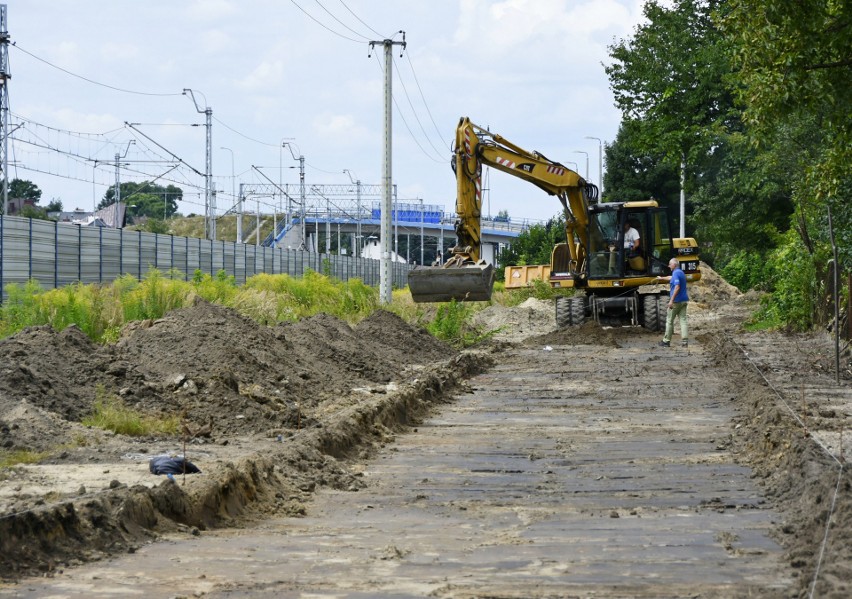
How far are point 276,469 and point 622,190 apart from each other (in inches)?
2754

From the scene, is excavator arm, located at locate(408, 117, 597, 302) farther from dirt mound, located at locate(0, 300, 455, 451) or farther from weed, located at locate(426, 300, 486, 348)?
dirt mound, located at locate(0, 300, 455, 451)

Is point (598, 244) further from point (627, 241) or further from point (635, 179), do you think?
point (635, 179)

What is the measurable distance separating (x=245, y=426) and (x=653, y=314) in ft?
69.1

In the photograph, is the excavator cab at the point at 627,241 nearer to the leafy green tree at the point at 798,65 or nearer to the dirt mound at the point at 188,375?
the leafy green tree at the point at 798,65

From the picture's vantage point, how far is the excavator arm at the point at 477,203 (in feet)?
87.3

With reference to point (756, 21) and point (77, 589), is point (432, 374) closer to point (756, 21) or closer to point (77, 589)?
point (756, 21)

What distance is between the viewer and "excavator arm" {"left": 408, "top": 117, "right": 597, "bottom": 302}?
87.3 feet

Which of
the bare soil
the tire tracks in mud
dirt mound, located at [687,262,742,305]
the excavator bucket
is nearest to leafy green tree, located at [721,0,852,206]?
the bare soil

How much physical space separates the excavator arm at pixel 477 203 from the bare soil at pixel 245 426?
8.14 ft

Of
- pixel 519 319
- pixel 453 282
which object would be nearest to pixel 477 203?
pixel 453 282

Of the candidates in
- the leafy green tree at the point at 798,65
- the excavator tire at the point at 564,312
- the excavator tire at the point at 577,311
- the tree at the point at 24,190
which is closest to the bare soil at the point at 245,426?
the leafy green tree at the point at 798,65

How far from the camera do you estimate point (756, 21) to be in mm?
16297

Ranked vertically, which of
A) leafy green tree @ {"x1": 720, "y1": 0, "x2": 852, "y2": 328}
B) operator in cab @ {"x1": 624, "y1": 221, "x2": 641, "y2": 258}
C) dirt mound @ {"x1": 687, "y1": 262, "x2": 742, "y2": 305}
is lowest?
dirt mound @ {"x1": 687, "y1": 262, "x2": 742, "y2": 305}

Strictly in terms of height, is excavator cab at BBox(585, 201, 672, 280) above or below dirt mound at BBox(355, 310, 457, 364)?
above
